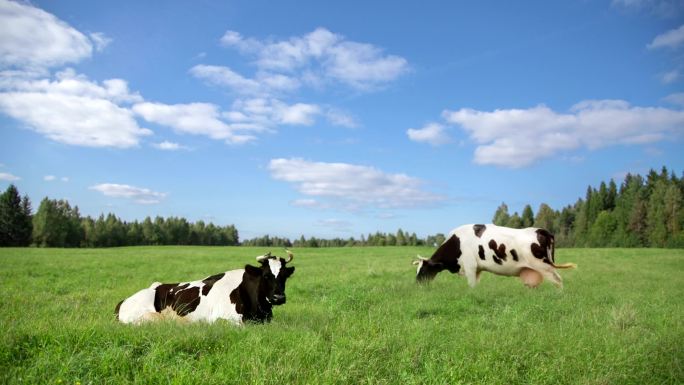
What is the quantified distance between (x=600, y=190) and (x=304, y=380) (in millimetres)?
121251

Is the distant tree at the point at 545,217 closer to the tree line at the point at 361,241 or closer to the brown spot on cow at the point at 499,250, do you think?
the tree line at the point at 361,241

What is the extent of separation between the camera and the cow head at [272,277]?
881cm

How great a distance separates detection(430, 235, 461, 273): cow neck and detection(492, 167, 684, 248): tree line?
72924 millimetres

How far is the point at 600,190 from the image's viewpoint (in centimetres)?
11012

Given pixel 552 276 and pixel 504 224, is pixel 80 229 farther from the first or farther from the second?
pixel 552 276

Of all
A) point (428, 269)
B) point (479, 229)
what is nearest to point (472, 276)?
point (479, 229)

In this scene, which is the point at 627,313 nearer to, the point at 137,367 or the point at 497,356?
the point at 497,356

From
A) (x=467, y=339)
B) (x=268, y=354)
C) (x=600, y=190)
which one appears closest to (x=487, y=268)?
(x=467, y=339)

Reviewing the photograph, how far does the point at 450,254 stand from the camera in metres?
16.5

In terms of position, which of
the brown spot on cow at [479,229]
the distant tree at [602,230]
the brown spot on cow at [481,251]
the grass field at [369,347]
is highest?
the distant tree at [602,230]

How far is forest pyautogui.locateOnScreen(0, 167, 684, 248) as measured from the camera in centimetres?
8056

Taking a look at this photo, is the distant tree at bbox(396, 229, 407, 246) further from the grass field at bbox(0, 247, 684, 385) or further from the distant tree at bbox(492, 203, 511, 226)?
the grass field at bbox(0, 247, 684, 385)

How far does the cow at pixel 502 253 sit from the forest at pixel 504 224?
5459cm

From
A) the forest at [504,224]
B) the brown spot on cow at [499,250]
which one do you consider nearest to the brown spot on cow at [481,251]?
the brown spot on cow at [499,250]
